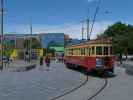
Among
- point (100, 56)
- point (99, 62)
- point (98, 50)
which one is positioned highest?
point (98, 50)

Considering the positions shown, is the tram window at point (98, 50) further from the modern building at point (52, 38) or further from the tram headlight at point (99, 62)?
the modern building at point (52, 38)

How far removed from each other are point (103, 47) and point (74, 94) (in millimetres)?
14559

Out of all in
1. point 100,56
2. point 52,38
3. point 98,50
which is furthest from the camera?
point 52,38

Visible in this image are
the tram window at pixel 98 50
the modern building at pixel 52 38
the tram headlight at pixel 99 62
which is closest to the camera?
the tram headlight at pixel 99 62

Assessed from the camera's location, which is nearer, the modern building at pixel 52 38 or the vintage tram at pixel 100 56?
the vintage tram at pixel 100 56

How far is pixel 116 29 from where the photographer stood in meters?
132

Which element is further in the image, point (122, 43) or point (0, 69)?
point (122, 43)

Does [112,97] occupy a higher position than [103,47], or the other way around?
[103,47]

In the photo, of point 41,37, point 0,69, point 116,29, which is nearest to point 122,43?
point 116,29

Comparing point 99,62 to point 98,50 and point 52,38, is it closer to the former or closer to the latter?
point 98,50

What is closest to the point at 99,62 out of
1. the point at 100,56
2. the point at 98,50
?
the point at 100,56

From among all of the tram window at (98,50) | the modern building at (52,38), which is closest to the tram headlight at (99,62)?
the tram window at (98,50)

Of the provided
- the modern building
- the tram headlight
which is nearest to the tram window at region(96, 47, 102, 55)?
the tram headlight

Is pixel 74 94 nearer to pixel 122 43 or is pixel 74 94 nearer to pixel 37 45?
pixel 122 43
